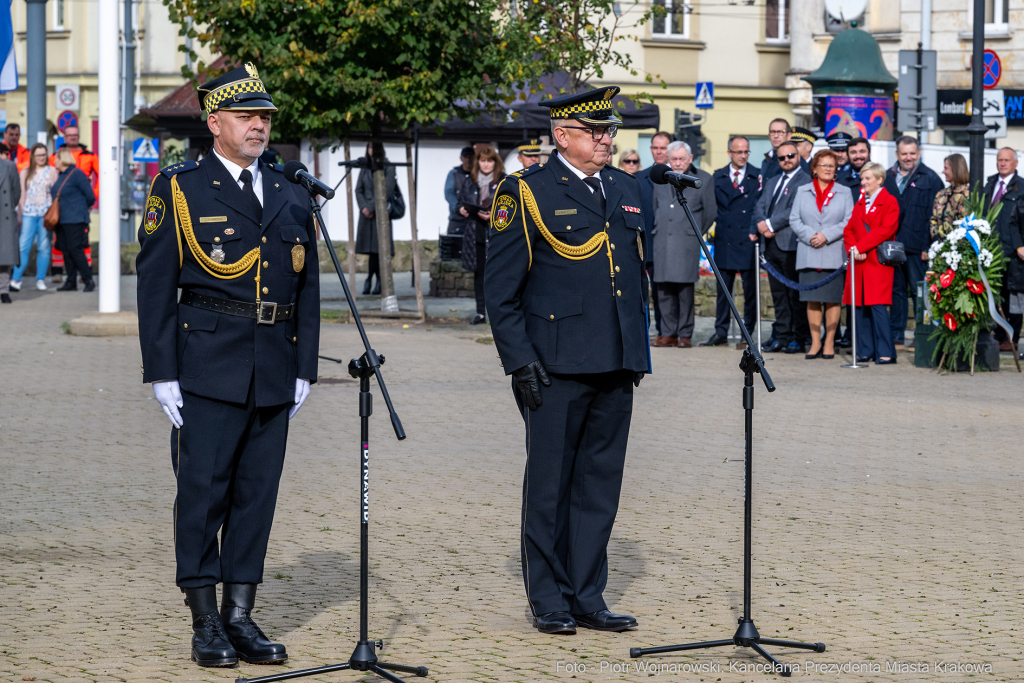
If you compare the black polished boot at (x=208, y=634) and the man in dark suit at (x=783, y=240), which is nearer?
the black polished boot at (x=208, y=634)

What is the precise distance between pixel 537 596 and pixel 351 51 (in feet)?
40.7

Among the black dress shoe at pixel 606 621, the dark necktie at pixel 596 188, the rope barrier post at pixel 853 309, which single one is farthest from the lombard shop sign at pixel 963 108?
the black dress shoe at pixel 606 621

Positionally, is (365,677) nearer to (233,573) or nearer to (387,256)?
(233,573)

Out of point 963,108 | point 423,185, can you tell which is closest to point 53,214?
point 423,185

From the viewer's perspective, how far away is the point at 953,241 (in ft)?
46.4

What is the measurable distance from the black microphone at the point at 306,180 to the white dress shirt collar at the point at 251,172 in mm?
101

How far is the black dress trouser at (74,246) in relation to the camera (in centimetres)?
2202

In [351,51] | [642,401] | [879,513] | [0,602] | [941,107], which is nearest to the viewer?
[0,602]

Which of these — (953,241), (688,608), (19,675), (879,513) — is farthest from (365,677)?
(953,241)

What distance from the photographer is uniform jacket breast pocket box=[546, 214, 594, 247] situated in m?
5.86

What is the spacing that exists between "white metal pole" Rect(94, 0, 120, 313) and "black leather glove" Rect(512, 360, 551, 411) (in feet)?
35.8

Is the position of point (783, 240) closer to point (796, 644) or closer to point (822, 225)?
point (822, 225)

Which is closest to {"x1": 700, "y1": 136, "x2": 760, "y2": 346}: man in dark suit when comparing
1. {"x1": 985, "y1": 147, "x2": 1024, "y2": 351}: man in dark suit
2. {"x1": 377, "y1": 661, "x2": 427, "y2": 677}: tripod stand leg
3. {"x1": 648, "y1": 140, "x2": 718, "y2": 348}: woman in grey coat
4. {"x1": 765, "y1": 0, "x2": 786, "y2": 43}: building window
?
{"x1": 648, "y1": 140, "x2": 718, "y2": 348}: woman in grey coat

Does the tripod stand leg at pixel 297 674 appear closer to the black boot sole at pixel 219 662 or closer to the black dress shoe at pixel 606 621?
the black boot sole at pixel 219 662
